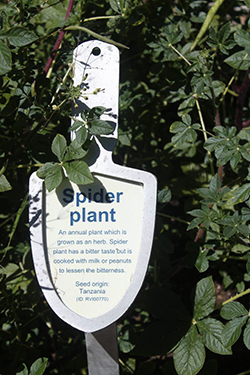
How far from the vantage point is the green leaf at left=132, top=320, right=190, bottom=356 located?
1.44 metres

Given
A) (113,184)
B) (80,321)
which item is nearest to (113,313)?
(80,321)

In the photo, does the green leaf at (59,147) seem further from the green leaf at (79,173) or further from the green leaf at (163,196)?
the green leaf at (163,196)

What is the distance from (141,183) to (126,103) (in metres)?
0.55

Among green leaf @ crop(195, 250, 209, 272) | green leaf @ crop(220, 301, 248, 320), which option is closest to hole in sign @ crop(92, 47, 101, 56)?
green leaf @ crop(195, 250, 209, 272)

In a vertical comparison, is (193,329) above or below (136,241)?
below

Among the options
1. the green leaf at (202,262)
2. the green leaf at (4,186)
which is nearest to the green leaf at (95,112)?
the green leaf at (4,186)

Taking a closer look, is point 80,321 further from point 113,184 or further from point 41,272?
point 113,184

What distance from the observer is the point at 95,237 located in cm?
123

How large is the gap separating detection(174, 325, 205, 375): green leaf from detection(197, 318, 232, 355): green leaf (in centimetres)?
2

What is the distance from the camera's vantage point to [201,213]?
1.36 m

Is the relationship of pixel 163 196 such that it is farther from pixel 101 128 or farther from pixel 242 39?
pixel 242 39

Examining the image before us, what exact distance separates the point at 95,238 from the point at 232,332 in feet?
1.63

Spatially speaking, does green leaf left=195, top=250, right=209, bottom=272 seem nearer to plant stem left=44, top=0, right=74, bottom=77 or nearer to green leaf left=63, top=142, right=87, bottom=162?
green leaf left=63, top=142, right=87, bottom=162

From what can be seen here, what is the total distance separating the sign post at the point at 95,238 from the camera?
1.21 m
